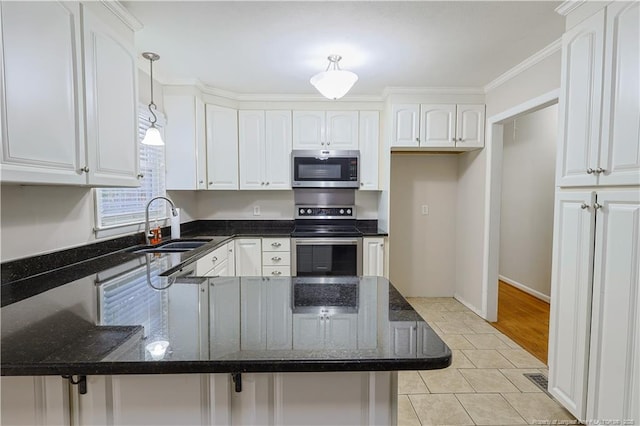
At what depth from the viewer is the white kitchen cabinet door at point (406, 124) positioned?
10.7ft

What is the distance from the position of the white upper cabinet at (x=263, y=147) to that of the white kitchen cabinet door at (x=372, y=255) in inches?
45.7

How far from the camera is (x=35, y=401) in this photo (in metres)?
0.86

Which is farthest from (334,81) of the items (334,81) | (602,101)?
(602,101)

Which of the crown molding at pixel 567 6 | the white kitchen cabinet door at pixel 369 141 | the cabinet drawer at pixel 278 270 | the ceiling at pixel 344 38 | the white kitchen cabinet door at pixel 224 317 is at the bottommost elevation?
the cabinet drawer at pixel 278 270

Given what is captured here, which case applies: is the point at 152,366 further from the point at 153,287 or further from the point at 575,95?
the point at 575,95

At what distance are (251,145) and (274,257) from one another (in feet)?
4.18

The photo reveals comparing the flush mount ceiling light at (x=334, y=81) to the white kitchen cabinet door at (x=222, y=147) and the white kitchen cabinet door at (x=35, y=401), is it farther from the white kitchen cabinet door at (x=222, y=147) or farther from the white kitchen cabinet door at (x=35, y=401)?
the white kitchen cabinet door at (x=35, y=401)

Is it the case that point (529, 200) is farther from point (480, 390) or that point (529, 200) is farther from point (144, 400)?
point (144, 400)

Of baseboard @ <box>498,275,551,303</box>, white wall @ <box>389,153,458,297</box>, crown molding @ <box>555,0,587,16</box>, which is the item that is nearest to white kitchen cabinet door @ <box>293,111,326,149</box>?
white wall @ <box>389,153,458,297</box>

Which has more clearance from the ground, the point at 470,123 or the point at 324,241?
the point at 470,123

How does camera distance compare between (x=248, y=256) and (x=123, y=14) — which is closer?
(x=123, y=14)

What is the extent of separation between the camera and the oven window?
3.21 metres

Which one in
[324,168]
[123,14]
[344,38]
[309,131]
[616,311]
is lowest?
[616,311]

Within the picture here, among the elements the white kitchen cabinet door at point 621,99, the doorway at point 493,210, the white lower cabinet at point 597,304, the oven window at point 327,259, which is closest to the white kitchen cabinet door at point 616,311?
the white lower cabinet at point 597,304
